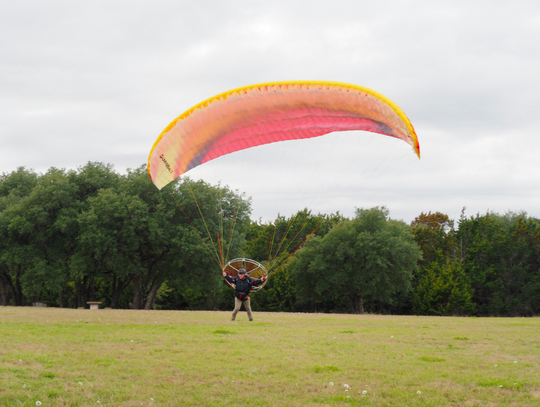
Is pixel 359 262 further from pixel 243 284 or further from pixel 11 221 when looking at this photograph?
pixel 243 284

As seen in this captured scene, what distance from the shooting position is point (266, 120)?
44.1 feet

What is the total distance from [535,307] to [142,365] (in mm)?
54486

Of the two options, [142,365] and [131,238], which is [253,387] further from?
[131,238]

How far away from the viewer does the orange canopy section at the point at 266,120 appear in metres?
12.2

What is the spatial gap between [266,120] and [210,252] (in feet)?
66.0

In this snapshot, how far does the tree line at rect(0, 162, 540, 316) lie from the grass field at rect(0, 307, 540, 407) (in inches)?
279

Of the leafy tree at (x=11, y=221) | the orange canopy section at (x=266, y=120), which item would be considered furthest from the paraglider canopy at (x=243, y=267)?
the leafy tree at (x=11, y=221)

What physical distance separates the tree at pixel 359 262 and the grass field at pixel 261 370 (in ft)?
107

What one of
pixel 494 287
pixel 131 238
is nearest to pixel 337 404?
pixel 131 238

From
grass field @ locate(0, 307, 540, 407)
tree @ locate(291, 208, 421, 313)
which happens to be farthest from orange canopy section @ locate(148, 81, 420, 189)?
tree @ locate(291, 208, 421, 313)

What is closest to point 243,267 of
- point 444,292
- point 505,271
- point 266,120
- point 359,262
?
point 266,120

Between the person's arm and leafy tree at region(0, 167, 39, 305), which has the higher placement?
leafy tree at region(0, 167, 39, 305)

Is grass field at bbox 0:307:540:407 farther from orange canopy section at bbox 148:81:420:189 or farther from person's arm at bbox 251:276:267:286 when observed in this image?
orange canopy section at bbox 148:81:420:189

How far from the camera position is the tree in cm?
4512
